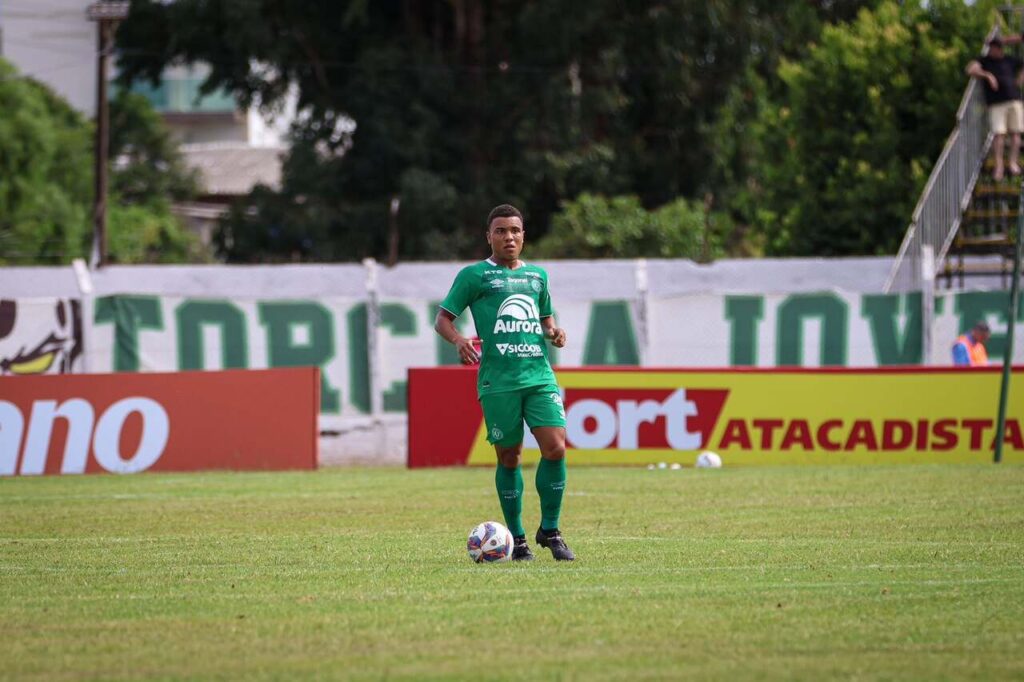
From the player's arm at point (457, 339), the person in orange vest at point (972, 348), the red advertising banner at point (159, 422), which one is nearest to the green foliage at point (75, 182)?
the red advertising banner at point (159, 422)

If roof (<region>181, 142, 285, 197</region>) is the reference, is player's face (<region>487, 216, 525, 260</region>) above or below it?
below

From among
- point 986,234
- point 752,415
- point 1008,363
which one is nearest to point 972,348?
point 1008,363

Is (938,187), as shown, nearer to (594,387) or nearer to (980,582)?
(594,387)

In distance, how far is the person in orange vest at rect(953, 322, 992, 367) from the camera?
866 inches

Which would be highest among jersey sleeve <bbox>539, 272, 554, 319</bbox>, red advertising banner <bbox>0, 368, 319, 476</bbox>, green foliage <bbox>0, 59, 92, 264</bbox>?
green foliage <bbox>0, 59, 92, 264</bbox>

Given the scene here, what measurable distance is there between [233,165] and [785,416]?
60.8 metres

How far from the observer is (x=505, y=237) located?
10125mm

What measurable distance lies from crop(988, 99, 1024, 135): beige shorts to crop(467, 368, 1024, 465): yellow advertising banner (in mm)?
7422

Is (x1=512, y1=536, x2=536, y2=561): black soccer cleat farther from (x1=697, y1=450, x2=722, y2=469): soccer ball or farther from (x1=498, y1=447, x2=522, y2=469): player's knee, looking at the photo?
(x1=697, y1=450, x2=722, y2=469): soccer ball

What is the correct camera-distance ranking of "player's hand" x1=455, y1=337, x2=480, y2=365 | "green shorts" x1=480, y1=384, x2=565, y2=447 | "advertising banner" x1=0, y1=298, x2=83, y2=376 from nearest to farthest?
"player's hand" x1=455, y1=337, x2=480, y2=365, "green shorts" x1=480, y1=384, x2=565, y2=447, "advertising banner" x1=0, y1=298, x2=83, y2=376

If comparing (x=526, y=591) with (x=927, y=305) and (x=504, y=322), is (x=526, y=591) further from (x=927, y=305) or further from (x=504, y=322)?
(x=927, y=305)

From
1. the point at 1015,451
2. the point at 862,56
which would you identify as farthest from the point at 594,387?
the point at 862,56

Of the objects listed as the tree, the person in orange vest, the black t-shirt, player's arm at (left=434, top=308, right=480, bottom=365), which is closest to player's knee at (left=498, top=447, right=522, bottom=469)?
player's arm at (left=434, top=308, right=480, bottom=365)

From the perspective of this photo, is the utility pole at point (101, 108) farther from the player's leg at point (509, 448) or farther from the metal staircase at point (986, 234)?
the player's leg at point (509, 448)
